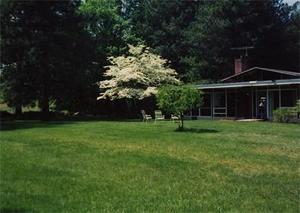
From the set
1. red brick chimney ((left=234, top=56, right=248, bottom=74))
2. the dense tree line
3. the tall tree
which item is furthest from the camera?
red brick chimney ((left=234, top=56, right=248, bottom=74))

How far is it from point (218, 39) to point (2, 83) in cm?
1884

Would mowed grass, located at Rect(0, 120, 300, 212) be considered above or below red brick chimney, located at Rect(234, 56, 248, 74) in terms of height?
below

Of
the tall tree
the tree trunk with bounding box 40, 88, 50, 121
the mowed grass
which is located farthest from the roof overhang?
the mowed grass

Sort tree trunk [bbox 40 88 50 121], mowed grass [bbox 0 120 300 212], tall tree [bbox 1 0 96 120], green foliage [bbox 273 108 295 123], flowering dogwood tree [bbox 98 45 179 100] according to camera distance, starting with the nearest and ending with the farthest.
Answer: mowed grass [bbox 0 120 300 212]
green foliage [bbox 273 108 295 123]
tall tree [bbox 1 0 96 120]
tree trunk [bbox 40 88 50 121]
flowering dogwood tree [bbox 98 45 179 100]

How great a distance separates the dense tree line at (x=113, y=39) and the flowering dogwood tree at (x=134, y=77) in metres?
1.67

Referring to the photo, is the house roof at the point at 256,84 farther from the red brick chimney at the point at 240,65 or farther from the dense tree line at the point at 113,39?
the dense tree line at the point at 113,39

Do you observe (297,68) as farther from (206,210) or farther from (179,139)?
(206,210)

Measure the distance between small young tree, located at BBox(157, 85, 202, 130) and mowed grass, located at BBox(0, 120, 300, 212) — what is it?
6604 millimetres

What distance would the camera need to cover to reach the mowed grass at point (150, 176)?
8.08 metres

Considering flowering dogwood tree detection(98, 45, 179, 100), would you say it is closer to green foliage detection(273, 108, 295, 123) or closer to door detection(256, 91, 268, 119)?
door detection(256, 91, 268, 119)

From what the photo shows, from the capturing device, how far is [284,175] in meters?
10.6

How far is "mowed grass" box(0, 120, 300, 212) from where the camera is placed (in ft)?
26.5

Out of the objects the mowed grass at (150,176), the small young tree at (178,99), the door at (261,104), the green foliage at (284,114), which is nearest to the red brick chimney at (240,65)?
the door at (261,104)

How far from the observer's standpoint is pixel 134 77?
41.4 m
